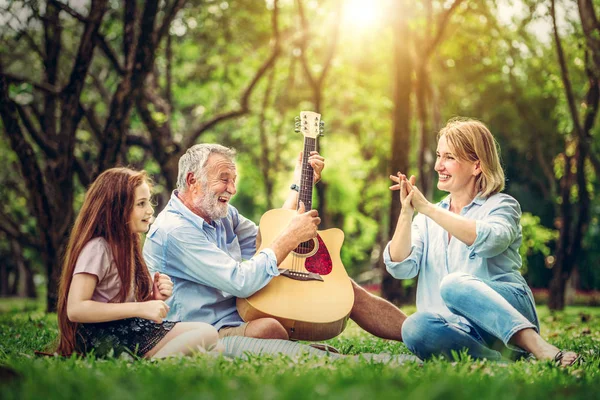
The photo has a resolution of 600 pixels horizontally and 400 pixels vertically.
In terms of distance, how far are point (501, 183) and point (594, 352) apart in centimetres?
164

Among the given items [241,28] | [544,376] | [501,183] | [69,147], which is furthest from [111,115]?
[241,28]

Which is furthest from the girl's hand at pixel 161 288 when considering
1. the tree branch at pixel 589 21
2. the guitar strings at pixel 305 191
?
the tree branch at pixel 589 21

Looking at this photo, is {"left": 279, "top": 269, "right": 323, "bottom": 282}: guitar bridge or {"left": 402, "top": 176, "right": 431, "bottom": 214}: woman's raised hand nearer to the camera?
{"left": 402, "top": 176, "right": 431, "bottom": 214}: woman's raised hand

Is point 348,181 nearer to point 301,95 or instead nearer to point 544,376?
point 301,95

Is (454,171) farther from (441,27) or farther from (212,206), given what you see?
(441,27)

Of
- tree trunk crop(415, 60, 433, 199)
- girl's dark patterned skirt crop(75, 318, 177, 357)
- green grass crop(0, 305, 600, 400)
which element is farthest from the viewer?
tree trunk crop(415, 60, 433, 199)

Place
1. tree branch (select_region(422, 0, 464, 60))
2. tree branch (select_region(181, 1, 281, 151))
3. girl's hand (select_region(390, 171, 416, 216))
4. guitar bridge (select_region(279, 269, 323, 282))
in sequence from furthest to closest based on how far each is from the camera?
tree branch (select_region(181, 1, 281, 151)) → tree branch (select_region(422, 0, 464, 60)) → guitar bridge (select_region(279, 269, 323, 282)) → girl's hand (select_region(390, 171, 416, 216))

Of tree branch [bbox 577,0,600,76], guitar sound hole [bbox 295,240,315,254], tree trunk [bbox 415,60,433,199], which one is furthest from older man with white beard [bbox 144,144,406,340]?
tree trunk [bbox 415,60,433,199]

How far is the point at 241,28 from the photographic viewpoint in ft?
61.6

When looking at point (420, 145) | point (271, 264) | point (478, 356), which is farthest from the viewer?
point (420, 145)

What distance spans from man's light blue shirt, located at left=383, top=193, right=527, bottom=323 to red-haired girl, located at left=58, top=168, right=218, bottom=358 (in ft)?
5.01

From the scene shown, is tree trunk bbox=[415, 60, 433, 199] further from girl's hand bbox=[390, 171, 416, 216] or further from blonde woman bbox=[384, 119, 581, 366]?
girl's hand bbox=[390, 171, 416, 216]

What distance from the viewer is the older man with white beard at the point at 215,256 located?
4.89 meters

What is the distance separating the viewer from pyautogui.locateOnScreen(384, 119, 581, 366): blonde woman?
438cm
